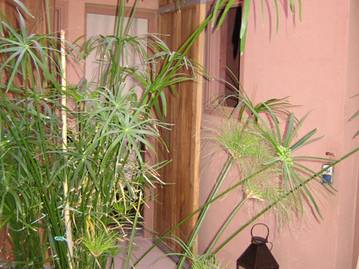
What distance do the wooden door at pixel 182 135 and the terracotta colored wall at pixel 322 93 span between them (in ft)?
2.28

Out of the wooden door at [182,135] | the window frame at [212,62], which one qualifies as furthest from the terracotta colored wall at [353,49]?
the window frame at [212,62]

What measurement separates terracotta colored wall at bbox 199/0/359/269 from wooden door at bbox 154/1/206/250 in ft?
2.28

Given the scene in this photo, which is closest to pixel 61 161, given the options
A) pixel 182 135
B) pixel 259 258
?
pixel 259 258

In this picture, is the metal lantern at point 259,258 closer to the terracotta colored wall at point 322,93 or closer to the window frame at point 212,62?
the terracotta colored wall at point 322,93

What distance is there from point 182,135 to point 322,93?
1.50 metres

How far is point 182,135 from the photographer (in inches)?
155

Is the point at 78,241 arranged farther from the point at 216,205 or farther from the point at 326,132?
the point at 216,205

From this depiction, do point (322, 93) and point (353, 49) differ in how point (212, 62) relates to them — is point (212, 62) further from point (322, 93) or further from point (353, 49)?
point (353, 49)

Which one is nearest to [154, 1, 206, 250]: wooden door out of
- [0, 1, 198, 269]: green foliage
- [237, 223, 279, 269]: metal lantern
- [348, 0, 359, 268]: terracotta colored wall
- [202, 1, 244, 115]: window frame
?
[202, 1, 244, 115]: window frame

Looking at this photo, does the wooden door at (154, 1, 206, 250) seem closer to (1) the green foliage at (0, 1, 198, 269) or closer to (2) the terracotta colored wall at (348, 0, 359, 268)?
(2) the terracotta colored wall at (348, 0, 359, 268)

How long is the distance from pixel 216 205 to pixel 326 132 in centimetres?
130

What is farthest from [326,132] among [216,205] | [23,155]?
[23,155]

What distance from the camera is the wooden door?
3.69 metres

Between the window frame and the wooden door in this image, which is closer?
the wooden door
